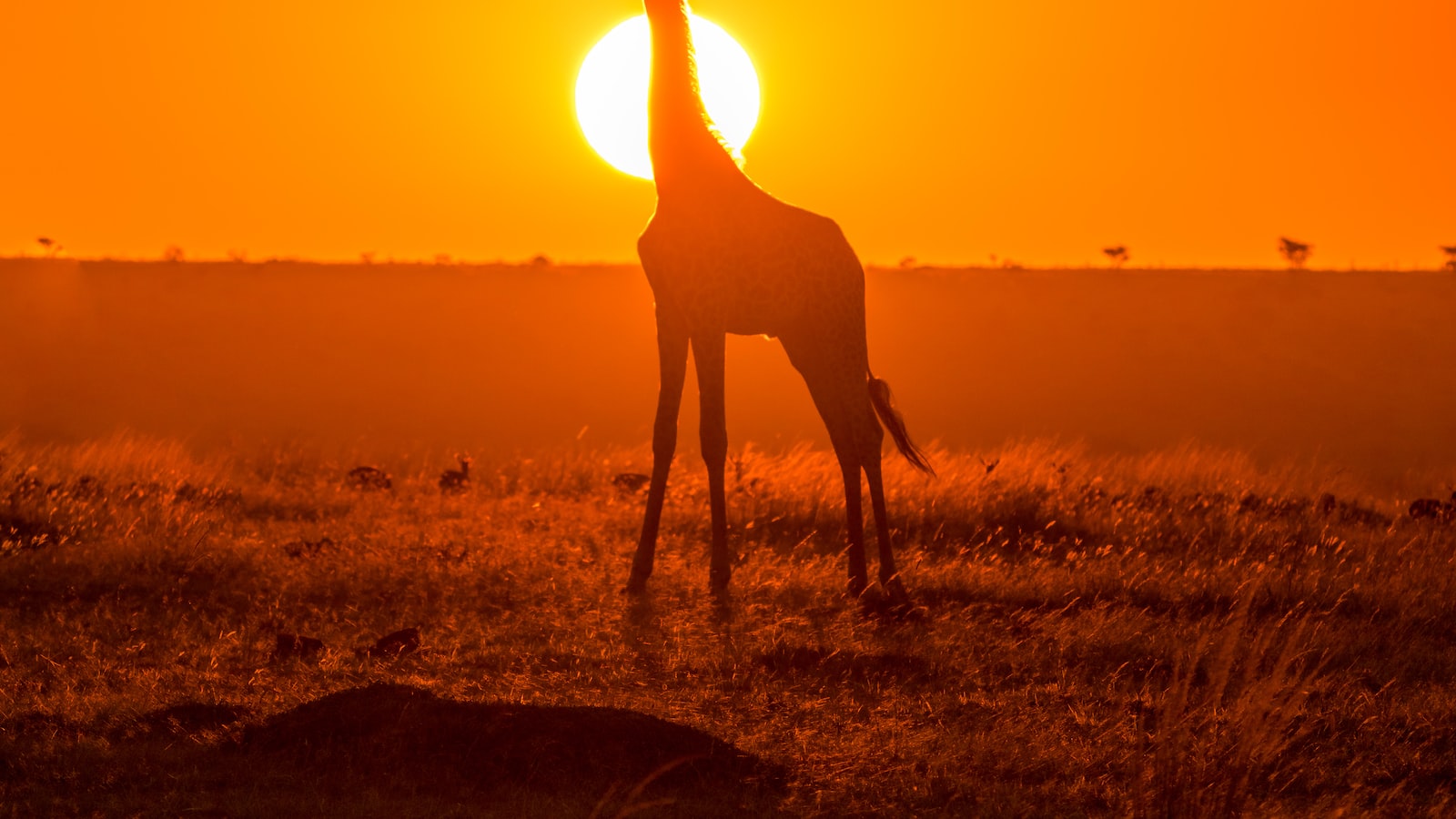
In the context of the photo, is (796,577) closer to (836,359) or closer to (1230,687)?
(836,359)

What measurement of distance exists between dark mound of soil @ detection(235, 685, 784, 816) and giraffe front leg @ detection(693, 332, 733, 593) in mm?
3005

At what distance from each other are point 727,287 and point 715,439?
0.91 metres

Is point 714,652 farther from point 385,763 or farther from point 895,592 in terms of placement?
point 385,763

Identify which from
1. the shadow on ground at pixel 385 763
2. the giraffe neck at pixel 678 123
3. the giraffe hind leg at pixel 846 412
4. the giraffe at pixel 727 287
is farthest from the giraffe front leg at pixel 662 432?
the shadow on ground at pixel 385 763

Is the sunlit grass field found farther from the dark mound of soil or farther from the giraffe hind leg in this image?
the giraffe hind leg

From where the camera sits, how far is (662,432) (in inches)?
342

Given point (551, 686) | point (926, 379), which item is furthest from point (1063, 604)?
point (926, 379)

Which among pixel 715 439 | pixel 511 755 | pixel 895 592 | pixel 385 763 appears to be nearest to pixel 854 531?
pixel 895 592

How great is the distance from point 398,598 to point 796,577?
2.24 meters

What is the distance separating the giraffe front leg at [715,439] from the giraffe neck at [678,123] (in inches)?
36.1

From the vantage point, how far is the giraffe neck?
8.42m

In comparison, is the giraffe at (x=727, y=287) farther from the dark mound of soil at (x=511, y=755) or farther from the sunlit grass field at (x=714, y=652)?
the dark mound of soil at (x=511, y=755)

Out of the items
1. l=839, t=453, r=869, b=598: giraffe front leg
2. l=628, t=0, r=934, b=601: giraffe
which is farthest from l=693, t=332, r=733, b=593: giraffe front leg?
l=839, t=453, r=869, b=598: giraffe front leg

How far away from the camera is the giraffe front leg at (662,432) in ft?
27.8
